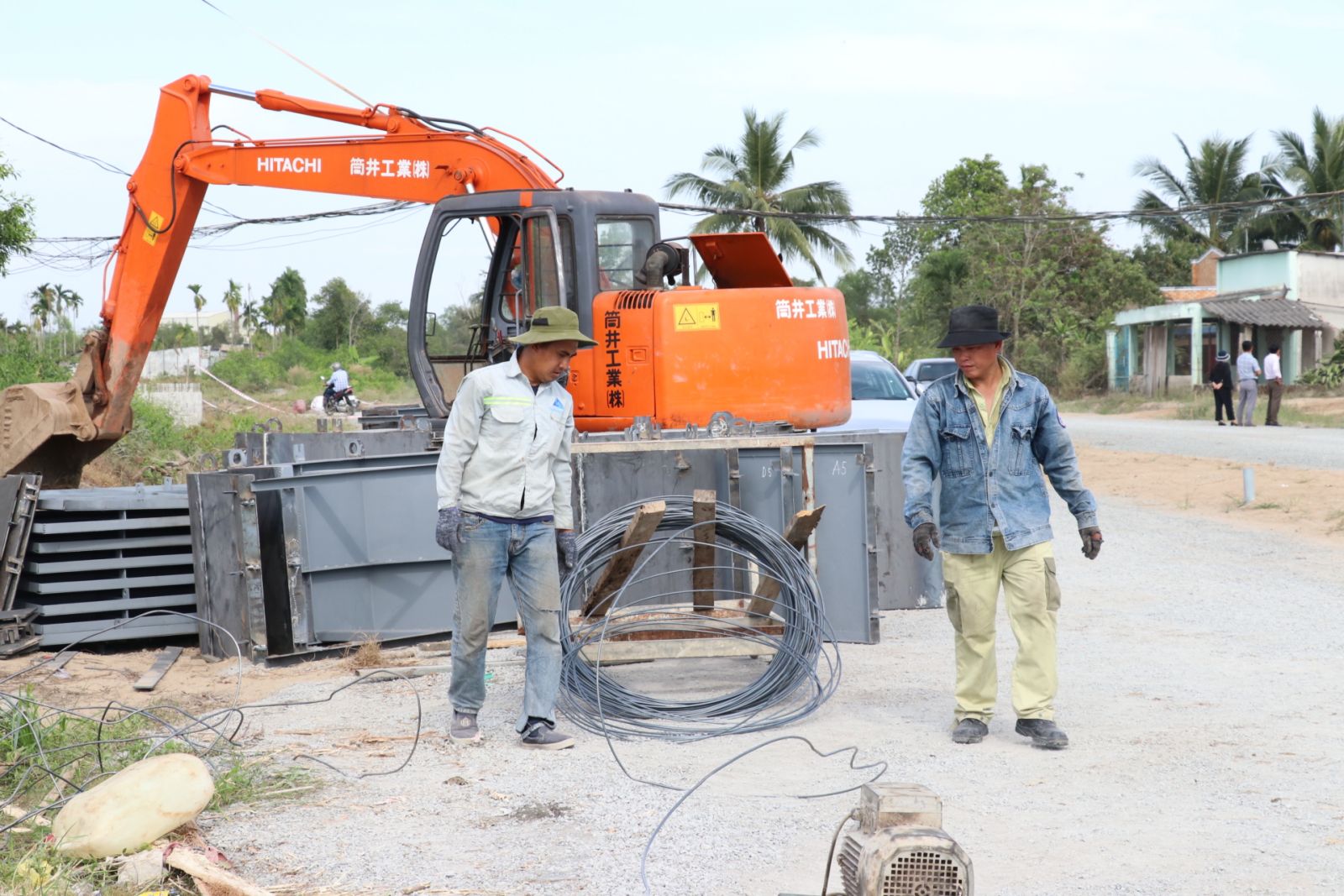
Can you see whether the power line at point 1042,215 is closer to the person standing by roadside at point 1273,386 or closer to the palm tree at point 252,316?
the person standing by roadside at point 1273,386

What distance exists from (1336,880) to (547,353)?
3.95 metres

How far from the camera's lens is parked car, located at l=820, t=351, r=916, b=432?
14.4 metres

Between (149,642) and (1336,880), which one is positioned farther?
(149,642)

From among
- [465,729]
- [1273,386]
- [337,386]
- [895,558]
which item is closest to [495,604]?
[465,729]

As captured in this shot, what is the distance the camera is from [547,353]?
6.54 metres

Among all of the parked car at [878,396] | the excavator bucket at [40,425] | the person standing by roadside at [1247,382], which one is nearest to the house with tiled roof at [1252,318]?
the person standing by roadside at [1247,382]

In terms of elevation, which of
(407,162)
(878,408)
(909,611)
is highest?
(407,162)

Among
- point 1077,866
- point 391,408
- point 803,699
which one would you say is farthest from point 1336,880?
point 391,408

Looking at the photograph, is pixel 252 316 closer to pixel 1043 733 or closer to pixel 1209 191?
pixel 1209 191

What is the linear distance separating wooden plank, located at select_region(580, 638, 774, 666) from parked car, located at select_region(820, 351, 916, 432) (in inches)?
263

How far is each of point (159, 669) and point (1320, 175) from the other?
51.4 m

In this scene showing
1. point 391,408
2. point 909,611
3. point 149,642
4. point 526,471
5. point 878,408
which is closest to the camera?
point 526,471

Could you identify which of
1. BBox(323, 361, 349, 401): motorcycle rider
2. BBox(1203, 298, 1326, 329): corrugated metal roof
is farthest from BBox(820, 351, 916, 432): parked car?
BBox(1203, 298, 1326, 329): corrugated metal roof

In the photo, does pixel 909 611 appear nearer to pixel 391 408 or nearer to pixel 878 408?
pixel 878 408
